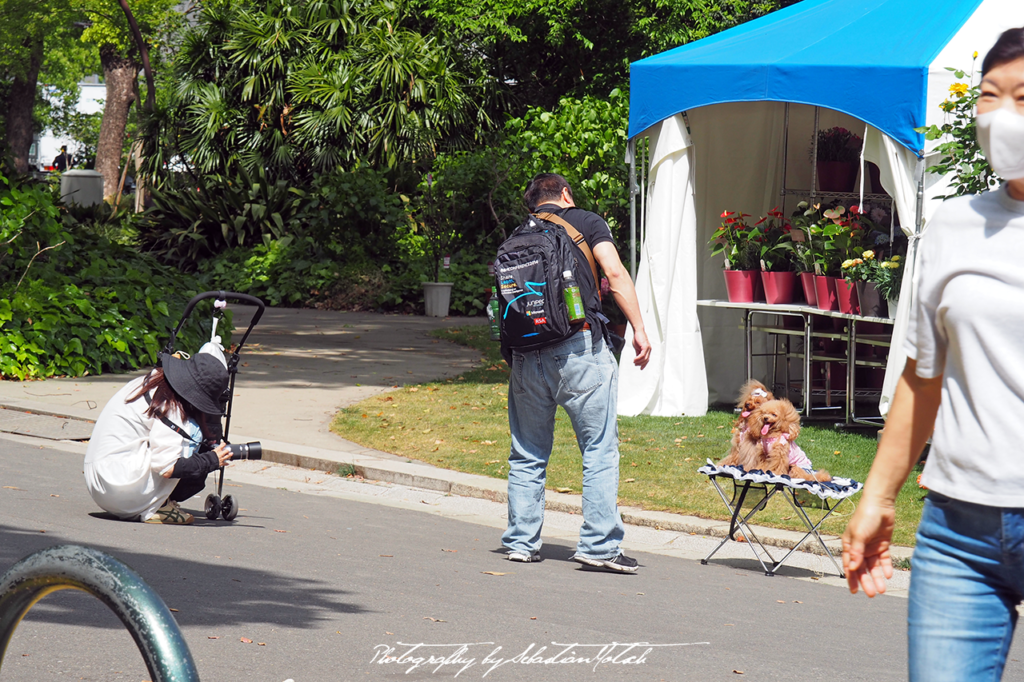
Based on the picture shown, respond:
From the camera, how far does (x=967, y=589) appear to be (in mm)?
2328

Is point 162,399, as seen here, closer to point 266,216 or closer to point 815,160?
point 815,160

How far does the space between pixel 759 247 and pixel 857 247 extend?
3.65ft

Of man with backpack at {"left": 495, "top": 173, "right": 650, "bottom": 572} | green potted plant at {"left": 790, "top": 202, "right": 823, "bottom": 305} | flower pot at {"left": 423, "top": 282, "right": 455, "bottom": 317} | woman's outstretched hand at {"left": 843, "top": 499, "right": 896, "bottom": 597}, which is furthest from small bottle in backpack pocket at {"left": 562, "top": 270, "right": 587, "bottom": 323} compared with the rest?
flower pot at {"left": 423, "top": 282, "right": 455, "bottom": 317}

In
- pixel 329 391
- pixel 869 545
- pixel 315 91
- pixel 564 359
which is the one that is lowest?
pixel 329 391

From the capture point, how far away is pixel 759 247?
36.1ft

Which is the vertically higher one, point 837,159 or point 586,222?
point 837,159

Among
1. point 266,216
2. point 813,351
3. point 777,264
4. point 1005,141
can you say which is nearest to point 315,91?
point 266,216

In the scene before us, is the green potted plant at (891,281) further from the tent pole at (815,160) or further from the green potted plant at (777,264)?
the tent pole at (815,160)

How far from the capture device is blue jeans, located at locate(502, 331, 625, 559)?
233 inches

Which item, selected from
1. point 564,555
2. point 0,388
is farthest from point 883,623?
point 0,388

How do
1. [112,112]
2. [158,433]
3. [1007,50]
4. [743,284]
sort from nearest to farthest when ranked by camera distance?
[1007,50] < [158,433] < [743,284] < [112,112]

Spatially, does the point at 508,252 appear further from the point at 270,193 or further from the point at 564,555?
the point at 270,193

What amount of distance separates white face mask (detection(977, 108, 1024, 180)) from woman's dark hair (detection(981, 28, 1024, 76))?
117 mm

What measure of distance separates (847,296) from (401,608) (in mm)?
6163
